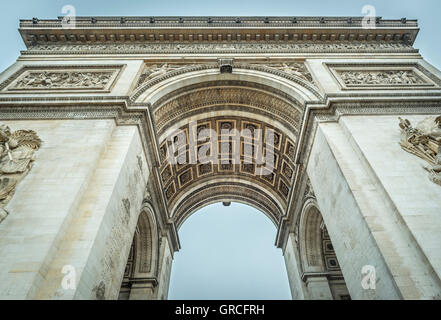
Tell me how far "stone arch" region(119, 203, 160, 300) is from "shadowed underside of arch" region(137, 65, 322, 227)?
1763 mm

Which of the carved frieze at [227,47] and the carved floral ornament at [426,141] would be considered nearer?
the carved floral ornament at [426,141]

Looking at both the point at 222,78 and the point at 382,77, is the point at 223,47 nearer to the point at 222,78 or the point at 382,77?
the point at 222,78

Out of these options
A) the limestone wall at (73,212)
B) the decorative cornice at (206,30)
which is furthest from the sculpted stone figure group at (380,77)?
the limestone wall at (73,212)

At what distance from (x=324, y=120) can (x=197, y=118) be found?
5.08 meters

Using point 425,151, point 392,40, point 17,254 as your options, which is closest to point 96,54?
point 17,254

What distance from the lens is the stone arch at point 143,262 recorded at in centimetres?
1014

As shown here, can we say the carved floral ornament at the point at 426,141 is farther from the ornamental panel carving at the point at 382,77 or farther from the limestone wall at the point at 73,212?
the limestone wall at the point at 73,212

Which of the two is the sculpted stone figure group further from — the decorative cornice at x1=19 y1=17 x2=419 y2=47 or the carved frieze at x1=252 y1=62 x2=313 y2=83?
the decorative cornice at x1=19 y1=17 x2=419 y2=47

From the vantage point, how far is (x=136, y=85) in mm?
9172

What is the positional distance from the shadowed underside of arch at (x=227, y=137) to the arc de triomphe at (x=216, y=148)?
3.0 inches

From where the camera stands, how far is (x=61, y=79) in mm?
9008

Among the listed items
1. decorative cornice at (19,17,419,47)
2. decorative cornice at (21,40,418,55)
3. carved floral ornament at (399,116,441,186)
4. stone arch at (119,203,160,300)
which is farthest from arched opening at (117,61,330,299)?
carved floral ornament at (399,116,441,186)

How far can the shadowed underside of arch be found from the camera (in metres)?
9.59
